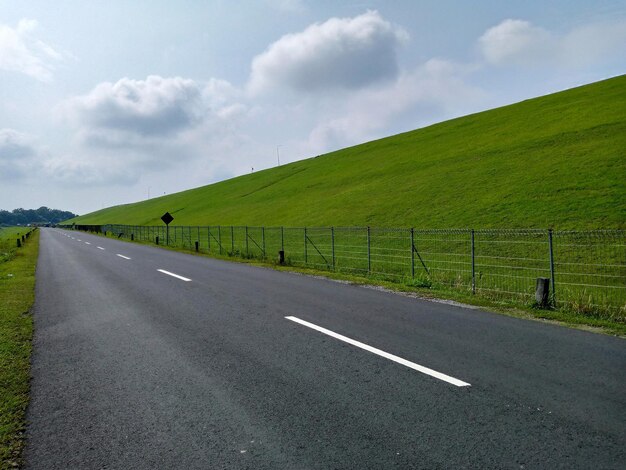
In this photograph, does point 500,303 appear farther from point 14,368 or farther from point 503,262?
point 503,262

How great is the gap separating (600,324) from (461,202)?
22.1m

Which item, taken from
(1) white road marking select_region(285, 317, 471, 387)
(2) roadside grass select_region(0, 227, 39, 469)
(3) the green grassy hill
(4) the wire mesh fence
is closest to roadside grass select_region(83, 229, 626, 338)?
(4) the wire mesh fence

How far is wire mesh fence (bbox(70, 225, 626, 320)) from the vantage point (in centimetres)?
1088

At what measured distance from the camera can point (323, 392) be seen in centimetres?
444

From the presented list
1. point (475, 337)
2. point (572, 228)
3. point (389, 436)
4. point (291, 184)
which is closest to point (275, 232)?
point (572, 228)

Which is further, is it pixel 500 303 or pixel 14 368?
pixel 500 303

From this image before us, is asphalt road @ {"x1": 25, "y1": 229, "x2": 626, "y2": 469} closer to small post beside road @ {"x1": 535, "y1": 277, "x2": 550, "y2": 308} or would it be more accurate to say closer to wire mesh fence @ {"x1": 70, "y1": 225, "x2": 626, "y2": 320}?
small post beside road @ {"x1": 535, "y1": 277, "x2": 550, "y2": 308}

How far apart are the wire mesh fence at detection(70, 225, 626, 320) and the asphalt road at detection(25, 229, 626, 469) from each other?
4044mm

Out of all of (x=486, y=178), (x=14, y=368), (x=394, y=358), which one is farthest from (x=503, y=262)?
(x=14, y=368)

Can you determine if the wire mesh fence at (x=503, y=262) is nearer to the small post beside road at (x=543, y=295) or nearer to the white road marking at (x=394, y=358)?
the small post beside road at (x=543, y=295)

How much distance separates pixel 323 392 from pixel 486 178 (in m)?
30.5

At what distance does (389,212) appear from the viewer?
104ft

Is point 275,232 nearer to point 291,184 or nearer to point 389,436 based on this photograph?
point 291,184

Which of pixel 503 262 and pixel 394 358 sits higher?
pixel 394 358
